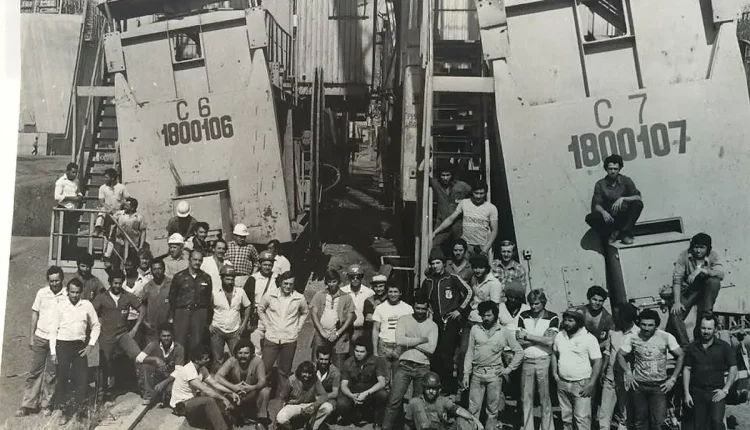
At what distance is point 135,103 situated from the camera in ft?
21.9

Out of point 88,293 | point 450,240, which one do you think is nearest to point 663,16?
point 450,240

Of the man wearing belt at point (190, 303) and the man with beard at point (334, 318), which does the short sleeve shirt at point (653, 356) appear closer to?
the man with beard at point (334, 318)

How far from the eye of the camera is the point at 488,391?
4926 millimetres

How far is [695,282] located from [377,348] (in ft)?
9.29

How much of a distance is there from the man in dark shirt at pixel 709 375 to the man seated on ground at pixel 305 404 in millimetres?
2876

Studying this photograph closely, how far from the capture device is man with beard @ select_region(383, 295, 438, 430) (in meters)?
5.07

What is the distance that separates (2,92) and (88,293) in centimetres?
193

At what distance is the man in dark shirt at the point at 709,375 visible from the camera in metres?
4.78

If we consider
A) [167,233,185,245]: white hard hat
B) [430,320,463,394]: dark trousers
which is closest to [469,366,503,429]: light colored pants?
[430,320,463,394]: dark trousers

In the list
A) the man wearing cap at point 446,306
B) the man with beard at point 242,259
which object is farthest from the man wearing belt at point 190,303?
the man wearing cap at point 446,306

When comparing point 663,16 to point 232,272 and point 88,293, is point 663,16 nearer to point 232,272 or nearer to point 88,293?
point 232,272

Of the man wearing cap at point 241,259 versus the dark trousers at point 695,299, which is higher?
the man wearing cap at point 241,259

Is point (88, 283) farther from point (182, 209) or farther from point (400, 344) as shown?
point (400, 344)

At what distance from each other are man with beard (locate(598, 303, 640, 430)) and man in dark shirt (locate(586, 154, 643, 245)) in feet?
3.23
